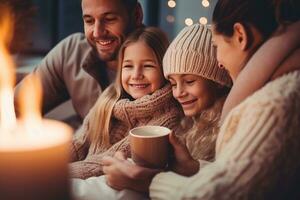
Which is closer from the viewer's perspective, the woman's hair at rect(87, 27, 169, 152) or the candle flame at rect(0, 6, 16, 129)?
the candle flame at rect(0, 6, 16, 129)

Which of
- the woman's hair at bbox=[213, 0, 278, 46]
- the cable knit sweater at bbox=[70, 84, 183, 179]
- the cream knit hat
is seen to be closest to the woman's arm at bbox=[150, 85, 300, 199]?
the woman's hair at bbox=[213, 0, 278, 46]

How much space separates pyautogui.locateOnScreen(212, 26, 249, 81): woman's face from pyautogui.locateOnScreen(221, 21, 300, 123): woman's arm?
2.6 inches

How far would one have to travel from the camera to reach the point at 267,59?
0.89 meters

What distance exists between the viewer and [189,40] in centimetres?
126

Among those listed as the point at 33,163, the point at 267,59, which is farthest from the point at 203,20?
the point at 33,163

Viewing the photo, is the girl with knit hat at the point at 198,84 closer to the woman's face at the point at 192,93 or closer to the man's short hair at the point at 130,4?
the woman's face at the point at 192,93

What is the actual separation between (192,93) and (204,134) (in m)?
0.12

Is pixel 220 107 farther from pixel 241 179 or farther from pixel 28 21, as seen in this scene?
pixel 28 21

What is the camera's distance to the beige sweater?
0.79 m

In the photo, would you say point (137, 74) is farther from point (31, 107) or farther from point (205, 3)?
point (31, 107)

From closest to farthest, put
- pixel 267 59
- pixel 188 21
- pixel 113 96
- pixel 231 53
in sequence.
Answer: pixel 267 59
pixel 231 53
pixel 113 96
pixel 188 21

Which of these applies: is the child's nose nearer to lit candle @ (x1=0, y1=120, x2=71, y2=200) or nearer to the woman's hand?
the woman's hand

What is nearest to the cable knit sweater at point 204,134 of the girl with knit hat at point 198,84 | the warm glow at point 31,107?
the girl with knit hat at point 198,84

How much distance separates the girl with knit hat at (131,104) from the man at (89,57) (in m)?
0.10
